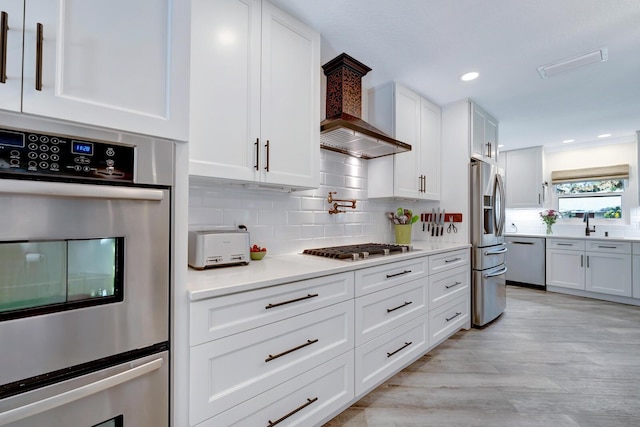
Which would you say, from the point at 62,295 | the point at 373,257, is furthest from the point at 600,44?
the point at 62,295

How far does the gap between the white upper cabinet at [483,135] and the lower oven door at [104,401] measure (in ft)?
10.9

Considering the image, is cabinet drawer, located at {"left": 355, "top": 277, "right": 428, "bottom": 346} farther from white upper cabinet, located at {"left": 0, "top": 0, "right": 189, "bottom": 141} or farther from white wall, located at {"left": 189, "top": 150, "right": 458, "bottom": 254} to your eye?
white upper cabinet, located at {"left": 0, "top": 0, "right": 189, "bottom": 141}

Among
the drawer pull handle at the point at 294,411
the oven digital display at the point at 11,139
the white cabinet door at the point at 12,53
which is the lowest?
the drawer pull handle at the point at 294,411

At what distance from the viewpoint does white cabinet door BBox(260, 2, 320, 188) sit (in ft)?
5.60

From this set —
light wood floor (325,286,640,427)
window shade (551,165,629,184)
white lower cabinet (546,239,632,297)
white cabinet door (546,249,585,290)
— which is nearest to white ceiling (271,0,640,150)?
window shade (551,165,629,184)

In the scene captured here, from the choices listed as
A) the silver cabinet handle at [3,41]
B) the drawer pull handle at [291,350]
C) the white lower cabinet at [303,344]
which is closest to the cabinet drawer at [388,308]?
the white lower cabinet at [303,344]

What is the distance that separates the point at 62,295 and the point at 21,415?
31cm

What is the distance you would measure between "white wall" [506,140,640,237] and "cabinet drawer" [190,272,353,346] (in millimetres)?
5475

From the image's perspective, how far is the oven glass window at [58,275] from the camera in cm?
80

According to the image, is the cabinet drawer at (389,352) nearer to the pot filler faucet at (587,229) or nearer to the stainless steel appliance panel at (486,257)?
the stainless steel appliance panel at (486,257)

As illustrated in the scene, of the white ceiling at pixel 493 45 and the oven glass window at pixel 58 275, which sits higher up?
the white ceiling at pixel 493 45

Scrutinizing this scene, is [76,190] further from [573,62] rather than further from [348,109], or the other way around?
[573,62]

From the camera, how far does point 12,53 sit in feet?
2.55

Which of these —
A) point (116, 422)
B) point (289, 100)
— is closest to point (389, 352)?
point (116, 422)
